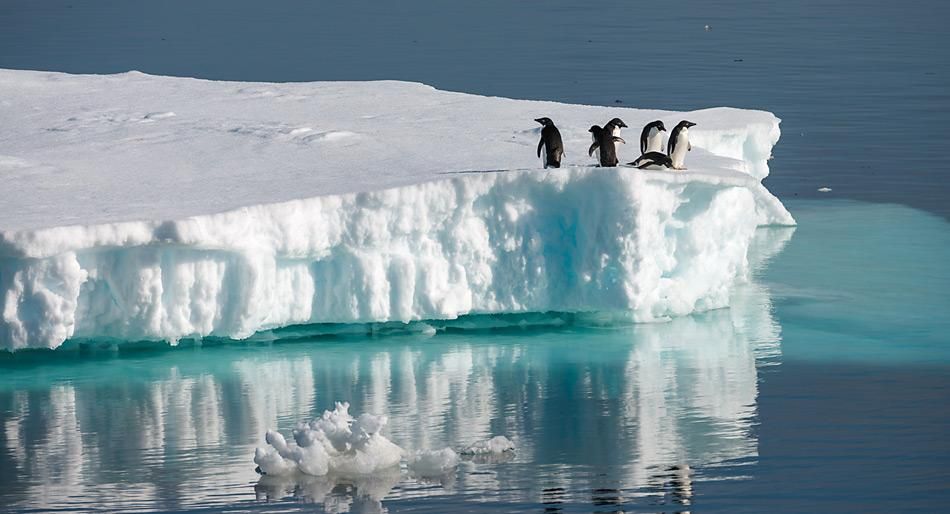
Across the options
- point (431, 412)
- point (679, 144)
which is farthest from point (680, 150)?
point (431, 412)

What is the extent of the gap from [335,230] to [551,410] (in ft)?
9.93

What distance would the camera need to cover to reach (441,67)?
129 ft

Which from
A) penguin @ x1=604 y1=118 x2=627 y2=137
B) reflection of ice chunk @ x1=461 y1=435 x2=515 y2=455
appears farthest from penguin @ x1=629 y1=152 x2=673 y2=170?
reflection of ice chunk @ x1=461 y1=435 x2=515 y2=455

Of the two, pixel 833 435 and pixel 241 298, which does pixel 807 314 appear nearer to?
pixel 833 435

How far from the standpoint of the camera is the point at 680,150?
1548 cm

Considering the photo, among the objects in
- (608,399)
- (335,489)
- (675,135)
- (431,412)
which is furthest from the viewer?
(675,135)

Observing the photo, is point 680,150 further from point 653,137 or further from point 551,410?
point 551,410

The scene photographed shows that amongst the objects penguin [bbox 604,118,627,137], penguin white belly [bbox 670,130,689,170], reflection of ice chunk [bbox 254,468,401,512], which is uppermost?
penguin [bbox 604,118,627,137]

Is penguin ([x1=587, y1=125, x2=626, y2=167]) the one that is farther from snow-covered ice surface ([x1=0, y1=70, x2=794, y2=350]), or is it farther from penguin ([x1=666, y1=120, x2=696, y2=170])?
penguin ([x1=666, y1=120, x2=696, y2=170])

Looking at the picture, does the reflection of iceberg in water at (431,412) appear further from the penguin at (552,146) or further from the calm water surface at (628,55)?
the calm water surface at (628,55)

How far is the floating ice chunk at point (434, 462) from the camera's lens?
34.4ft

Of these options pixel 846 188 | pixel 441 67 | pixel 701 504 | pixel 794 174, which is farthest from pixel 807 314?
pixel 441 67

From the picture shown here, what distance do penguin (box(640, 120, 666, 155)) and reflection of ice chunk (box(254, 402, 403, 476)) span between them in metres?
6.49

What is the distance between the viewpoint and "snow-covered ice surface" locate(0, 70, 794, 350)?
13258 millimetres
